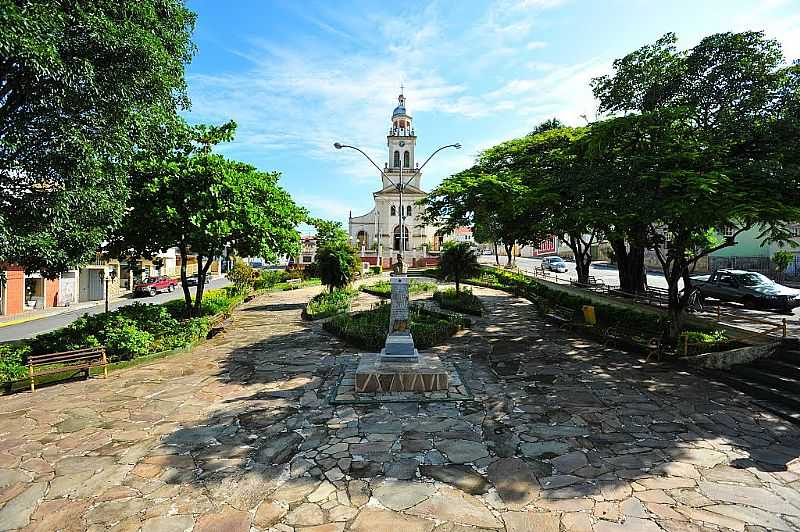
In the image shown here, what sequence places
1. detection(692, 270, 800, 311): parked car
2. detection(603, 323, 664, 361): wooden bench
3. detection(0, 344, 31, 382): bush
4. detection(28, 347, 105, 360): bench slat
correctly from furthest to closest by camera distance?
detection(692, 270, 800, 311): parked car, detection(603, 323, 664, 361): wooden bench, detection(28, 347, 105, 360): bench slat, detection(0, 344, 31, 382): bush

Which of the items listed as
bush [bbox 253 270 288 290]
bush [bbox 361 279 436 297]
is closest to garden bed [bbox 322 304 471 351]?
bush [bbox 361 279 436 297]

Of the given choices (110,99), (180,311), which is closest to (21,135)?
(110,99)

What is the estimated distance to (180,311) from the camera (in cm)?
1877

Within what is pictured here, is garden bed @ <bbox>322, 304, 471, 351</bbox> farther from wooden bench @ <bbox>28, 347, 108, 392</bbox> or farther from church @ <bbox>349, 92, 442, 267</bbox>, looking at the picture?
church @ <bbox>349, 92, 442, 267</bbox>

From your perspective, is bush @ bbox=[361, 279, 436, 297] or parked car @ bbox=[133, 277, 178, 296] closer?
bush @ bbox=[361, 279, 436, 297]

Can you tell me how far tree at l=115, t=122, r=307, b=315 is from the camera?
13703 mm

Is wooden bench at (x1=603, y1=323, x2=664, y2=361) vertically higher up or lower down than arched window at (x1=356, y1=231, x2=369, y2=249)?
lower down

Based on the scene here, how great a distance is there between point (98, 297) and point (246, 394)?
34529 millimetres

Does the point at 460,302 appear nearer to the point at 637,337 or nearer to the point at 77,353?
the point at 637,337

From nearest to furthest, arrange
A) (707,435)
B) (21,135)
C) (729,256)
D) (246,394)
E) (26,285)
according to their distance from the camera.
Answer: (707,435) < (21,135) < (246,394) < (26,285) < (729,256)

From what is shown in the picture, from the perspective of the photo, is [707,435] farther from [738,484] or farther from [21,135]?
[21,135]

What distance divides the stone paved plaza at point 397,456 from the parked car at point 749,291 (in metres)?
10.5

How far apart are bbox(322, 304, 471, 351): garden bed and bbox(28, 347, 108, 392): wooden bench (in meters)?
6.50

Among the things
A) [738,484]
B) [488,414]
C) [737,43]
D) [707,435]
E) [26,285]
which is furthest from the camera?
[26,285]
